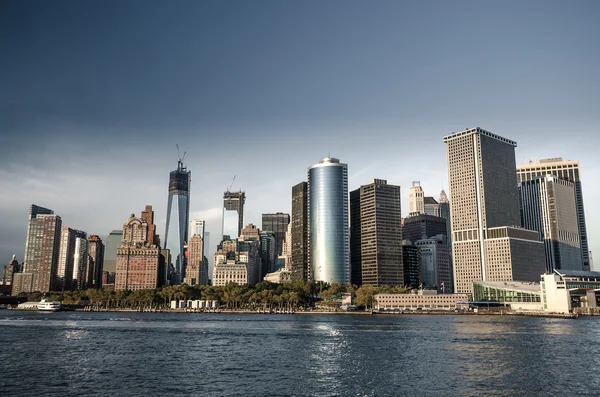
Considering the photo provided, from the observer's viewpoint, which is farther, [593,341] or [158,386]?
[593,341]

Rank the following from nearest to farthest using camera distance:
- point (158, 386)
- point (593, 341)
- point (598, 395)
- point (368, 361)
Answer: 1. point (598, 395)
2. point (158, 386)
3. point (368, 361)
4. point (593, 341)

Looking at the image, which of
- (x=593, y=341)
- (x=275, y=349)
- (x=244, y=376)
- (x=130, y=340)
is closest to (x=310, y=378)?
(x=244, y=376)

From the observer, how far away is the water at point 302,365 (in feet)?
231

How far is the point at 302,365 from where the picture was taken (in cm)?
8969

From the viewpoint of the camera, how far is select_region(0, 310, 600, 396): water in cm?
7031

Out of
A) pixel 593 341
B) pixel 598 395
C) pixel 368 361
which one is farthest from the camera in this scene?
pixel 593 341

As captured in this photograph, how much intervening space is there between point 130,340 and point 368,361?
6319 cm

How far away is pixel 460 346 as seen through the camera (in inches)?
4493

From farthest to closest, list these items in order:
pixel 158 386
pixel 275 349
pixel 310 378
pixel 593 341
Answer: pixel 593 341
pixel 275 349
pixel 310 378
pixel 158 386

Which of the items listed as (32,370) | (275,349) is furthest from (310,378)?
(32,370)

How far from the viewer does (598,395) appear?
2630 inches

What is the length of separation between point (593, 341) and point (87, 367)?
10870cm

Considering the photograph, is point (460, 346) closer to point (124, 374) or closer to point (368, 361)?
point (368, 361)

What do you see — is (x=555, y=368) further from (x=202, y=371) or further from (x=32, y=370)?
(x=32, y=370)
